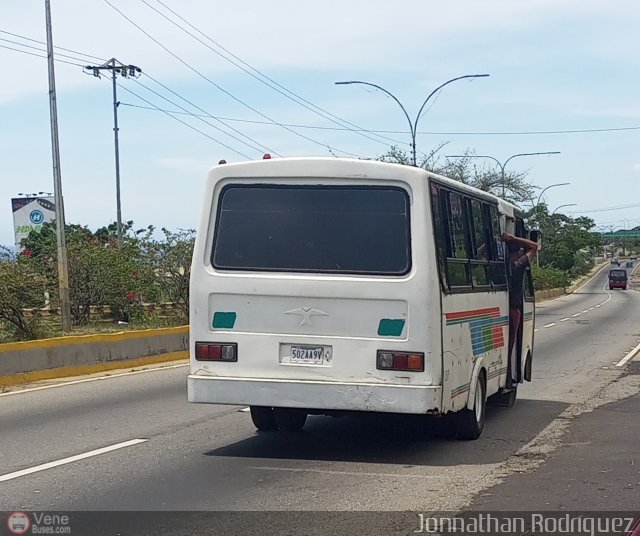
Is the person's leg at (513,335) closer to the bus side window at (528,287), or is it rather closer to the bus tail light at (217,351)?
the bus side window at (528,287)

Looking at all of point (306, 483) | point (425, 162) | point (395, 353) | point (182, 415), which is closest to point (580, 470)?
point (395, 353)

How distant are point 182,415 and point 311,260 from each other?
398 centimetres

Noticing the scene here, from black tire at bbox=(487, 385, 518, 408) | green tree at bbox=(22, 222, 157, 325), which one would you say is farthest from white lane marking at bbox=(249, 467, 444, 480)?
green tree at bbox=(22, 222, 157, 325)

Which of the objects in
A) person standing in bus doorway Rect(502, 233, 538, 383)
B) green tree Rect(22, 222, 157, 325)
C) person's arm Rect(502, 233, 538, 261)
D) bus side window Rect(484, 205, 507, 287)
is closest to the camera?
bus side window Rect(484, 205, 507, 287)

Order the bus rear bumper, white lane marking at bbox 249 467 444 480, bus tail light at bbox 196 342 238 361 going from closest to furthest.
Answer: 1. white lane marking at bbox 249 467 444 480
2. the bus rear bumper
3. bus tail light at bbox 196 342 238 361

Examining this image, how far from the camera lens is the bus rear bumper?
917 centimetres

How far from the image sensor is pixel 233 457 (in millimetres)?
9844

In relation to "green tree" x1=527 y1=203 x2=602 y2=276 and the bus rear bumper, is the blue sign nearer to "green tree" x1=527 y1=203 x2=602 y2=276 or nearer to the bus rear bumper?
"green tree" x1=527 y1=203 x2=602 y2=276

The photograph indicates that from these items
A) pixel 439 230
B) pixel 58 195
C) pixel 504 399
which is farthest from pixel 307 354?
pixel 58 195

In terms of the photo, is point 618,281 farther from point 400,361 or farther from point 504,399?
point 400,361

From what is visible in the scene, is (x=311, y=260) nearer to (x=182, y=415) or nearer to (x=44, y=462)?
(x=44, y=462)

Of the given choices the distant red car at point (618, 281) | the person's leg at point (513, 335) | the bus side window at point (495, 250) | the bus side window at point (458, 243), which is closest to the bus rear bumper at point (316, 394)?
the bus side window at point (458, 243)

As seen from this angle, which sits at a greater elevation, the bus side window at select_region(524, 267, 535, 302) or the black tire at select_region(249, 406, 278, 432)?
the bus side window at select_region(524, 267, 535, 302)

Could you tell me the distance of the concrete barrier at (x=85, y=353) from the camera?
1625 cm
